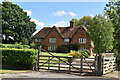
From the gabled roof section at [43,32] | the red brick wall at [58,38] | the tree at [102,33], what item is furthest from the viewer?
the gabled roof section at [43,32]

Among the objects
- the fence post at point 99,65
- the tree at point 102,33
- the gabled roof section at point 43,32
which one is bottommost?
the fence post at point 99,65

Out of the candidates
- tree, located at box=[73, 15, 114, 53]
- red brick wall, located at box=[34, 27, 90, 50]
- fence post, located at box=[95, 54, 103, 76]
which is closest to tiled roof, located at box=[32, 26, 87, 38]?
red brick wall, located at box=[34, 27, 90, 50]

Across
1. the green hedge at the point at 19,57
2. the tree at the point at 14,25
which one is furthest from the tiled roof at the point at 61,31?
the green hedge at the point at 19,57

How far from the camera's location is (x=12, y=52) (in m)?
15.6

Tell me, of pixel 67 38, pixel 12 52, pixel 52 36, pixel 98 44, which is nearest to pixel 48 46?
pixel 52 36

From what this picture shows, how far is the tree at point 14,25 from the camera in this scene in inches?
2099

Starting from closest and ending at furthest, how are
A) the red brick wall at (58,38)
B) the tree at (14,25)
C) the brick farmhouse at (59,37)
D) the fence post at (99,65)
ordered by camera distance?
the fence post at (99,65), the red brick wall at (58,38), the brick farmhouse at (59,37), the tree at (14,25)

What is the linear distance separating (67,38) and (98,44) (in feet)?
87.9

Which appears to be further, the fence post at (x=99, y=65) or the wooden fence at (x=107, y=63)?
the wooden fence at (x=107, y=63)

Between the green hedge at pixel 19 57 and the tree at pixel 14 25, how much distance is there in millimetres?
38300

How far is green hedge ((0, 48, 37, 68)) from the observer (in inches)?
593

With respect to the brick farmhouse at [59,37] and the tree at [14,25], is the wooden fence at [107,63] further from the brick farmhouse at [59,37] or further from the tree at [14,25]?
the tree at [14,25]

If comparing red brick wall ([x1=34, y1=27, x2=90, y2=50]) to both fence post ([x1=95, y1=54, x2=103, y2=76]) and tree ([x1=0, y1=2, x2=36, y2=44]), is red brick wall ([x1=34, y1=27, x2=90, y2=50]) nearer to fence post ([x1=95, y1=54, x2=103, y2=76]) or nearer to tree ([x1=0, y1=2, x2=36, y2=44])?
tree ([x1=0, y1=2, x2=36, y2=44])

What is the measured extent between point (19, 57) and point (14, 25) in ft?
136
